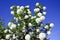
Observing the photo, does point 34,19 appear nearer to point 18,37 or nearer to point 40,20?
point 40,20

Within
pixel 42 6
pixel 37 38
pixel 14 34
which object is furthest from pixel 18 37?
pixel 42 6

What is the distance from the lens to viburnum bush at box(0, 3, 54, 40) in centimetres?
1026

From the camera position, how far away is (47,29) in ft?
34.8

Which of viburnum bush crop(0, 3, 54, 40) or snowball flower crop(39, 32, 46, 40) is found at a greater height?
viburnum bush crop(0, 3, 54, 40)

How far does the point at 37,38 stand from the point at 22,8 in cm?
150

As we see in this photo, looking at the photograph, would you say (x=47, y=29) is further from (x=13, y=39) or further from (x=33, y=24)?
(x=13, y=39)

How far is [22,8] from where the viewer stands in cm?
1052

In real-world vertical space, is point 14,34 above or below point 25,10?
below

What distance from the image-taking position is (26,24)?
34.1 ft

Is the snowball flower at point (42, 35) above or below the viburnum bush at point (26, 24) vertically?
below

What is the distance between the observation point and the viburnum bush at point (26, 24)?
1026cm

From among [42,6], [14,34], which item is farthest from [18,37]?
[42,6]

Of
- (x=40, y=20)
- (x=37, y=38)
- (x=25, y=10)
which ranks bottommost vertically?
(x=37, y=38)

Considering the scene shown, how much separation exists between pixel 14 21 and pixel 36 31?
109 centimetres
